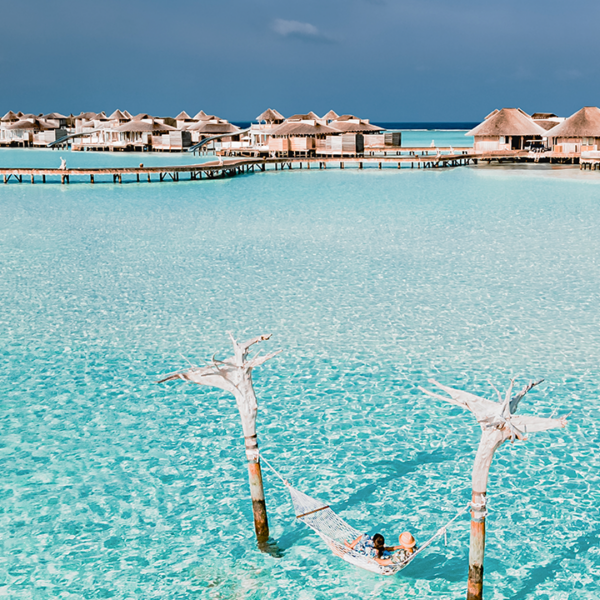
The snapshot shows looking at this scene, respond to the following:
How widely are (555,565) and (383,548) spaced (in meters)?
1.82

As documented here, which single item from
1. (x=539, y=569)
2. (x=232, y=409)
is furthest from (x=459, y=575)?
(x=232, y=409)

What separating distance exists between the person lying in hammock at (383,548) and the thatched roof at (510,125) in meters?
51.1

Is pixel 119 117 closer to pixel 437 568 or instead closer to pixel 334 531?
pixel 334 531

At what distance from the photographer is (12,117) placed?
96250 mm

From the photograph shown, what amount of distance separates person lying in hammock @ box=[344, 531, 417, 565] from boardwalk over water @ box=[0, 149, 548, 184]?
127ft

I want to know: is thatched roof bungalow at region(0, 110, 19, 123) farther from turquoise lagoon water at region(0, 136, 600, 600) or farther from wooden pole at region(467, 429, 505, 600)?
wooden pole at region(467, 429, 505, 600)

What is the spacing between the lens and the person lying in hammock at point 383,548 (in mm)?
6740

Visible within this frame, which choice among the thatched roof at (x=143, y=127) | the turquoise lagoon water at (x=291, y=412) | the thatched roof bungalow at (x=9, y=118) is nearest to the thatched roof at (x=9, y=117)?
the thatched roof bungalow at (x=9, y=118)

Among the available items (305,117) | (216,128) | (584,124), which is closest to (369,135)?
(305,117)

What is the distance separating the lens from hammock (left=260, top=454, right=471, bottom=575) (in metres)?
6.72

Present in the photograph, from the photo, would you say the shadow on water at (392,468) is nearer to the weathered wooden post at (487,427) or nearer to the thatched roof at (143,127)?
the weathered wooden post at (487,427)

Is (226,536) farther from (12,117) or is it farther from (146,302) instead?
(12,117)

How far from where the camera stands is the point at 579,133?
160ft

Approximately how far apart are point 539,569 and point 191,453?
4608 millimetres
